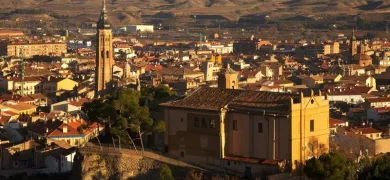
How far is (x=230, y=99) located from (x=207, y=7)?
143594 millimetres

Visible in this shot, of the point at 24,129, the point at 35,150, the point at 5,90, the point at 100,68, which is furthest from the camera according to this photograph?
the point at 5,90

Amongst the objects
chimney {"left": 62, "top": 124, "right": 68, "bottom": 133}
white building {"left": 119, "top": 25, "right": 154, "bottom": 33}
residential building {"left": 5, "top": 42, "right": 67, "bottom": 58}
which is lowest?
chimney {"left": 62, "top": 124, "right": 68, "bottom": 133}

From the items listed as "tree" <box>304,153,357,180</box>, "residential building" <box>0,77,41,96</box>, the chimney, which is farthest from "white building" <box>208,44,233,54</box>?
"tree" <box>304,153,357,180</box>

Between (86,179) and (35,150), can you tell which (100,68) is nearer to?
(35,150)

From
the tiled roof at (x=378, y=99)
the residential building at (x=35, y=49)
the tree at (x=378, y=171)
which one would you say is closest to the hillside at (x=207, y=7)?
the residential building at (x=35, y=49)

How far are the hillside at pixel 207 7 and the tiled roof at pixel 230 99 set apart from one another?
105m

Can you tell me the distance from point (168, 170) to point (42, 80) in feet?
98.4

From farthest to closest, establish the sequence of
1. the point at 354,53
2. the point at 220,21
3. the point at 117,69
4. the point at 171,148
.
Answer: the point at 220,21
the point at 354,53
the point at 117,69
the point at 171,148

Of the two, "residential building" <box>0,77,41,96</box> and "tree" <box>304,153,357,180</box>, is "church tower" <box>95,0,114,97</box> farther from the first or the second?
"tree" <box>304,153,357,180</box>

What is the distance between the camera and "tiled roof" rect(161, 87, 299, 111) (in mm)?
25188

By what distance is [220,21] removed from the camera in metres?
138

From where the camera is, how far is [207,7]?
555 ft

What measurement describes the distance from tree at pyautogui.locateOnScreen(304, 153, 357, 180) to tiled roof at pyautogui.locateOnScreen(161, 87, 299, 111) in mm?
1718

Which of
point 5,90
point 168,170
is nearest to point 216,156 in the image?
Answer: point 168,170
